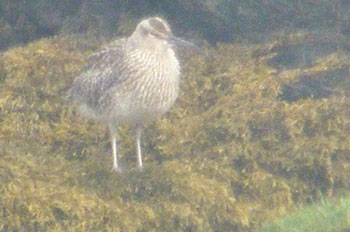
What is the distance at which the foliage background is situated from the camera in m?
9.01

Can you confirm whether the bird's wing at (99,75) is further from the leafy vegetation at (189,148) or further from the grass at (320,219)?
the grass at (320,219)

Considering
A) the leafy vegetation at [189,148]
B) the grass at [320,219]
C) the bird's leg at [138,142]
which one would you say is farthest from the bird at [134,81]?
the grass at [320,219]

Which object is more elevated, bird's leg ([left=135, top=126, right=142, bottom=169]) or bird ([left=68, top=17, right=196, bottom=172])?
bird ([left=68, top=17, right=196, bottom=172])

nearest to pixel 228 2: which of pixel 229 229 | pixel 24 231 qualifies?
pixel 229 229

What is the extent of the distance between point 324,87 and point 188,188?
2.35m

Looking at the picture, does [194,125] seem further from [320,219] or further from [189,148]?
[320,219]

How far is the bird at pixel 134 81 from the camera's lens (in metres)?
9.46

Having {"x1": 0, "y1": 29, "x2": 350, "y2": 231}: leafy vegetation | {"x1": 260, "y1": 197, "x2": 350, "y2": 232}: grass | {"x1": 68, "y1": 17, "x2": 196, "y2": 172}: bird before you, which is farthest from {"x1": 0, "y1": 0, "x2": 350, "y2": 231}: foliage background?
{"x1": 68, "y1": 17, "x2": 196, "y2": 172}: bird

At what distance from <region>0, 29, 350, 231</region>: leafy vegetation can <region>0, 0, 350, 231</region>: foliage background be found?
1 cm

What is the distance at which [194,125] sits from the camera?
10133 mm

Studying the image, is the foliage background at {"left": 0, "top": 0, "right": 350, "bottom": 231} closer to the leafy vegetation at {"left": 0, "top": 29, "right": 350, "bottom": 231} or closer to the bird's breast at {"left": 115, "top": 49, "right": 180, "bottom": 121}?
the leafy vegetation at {"left": 0, "top": 29, "right": 350, "bottom": 231}

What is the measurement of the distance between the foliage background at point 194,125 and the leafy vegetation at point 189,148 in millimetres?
13

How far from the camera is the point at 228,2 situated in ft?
36.5

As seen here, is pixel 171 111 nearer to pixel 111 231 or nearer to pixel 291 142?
pixel 291 142
